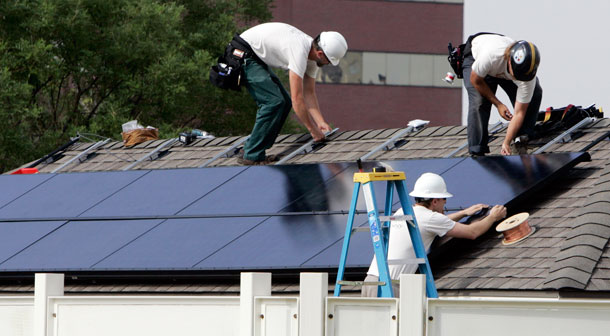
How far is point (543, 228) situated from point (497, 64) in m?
2.72

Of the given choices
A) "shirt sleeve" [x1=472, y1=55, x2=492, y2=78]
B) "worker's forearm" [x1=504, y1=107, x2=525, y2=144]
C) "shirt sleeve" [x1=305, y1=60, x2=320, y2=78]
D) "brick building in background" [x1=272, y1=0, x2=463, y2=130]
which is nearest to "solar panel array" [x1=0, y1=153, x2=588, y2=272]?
"worker's forearm" [x1=504, y1=107, x2=525, y2=144]

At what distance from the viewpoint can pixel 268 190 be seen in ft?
45.8

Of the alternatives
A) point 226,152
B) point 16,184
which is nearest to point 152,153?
point 226,152

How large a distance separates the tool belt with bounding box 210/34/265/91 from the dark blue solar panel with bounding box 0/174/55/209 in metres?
2.66

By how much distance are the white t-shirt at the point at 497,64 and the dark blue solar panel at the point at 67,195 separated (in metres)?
4.53

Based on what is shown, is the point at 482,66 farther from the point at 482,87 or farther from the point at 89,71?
the point at 89,71

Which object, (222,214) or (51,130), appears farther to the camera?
(51,130)

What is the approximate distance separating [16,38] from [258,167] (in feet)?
61.7

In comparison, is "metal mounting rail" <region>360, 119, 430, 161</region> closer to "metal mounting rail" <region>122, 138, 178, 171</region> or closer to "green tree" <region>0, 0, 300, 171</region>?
"metal mounting rail" <region>122, 138, 178, 171</region>

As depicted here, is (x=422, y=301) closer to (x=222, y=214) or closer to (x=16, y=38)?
(x=222, y=214)

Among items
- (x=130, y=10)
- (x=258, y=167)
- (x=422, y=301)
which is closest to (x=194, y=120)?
(x=130, y=10)

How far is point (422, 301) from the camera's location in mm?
9109

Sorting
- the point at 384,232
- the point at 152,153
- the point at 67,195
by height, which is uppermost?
the point at 152,153

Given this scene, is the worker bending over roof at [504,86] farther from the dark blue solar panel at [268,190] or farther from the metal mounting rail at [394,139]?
the dark blue solar panel at [268,190]
